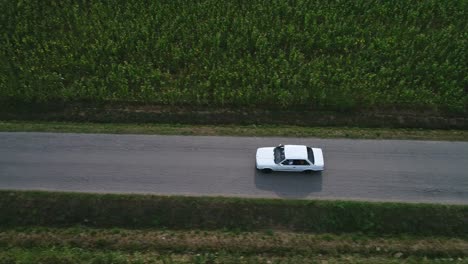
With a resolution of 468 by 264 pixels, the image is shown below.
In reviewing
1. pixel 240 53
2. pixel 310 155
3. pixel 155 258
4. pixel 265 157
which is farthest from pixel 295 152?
pixel 240 53

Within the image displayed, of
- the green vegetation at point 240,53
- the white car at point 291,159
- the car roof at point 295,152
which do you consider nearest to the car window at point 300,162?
the white car at point 291,159

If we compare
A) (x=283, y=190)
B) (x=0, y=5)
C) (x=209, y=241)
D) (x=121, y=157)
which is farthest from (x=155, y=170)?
(x=0, y=5)

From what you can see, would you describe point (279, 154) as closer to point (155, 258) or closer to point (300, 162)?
point (300, 162)

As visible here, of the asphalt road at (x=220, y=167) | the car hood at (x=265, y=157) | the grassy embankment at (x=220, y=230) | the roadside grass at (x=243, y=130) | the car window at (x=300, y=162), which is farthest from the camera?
the roadside grass at (x=243, y=130)

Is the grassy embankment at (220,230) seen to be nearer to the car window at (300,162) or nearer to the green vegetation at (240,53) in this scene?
the car window at (300,162)

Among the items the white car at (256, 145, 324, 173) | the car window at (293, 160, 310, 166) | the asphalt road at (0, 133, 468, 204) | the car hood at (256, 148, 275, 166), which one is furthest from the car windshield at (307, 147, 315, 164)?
the car hood at (256, 148, 275, 166)

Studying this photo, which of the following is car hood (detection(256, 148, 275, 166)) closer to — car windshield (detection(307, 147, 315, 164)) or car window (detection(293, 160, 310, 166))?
car window (detection(293, 160, 310, 166))
